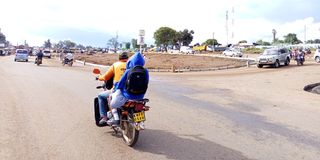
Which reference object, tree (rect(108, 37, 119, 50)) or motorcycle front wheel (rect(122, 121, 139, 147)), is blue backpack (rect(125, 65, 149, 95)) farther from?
tree (rect(108, 37, 119, 50))

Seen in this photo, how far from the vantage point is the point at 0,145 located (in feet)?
22.4

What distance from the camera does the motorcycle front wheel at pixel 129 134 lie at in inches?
269

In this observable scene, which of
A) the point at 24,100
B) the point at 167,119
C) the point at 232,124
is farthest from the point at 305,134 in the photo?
the point at 24,100

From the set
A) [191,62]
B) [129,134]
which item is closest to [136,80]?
[129,134]

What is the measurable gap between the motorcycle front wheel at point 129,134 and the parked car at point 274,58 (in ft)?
104

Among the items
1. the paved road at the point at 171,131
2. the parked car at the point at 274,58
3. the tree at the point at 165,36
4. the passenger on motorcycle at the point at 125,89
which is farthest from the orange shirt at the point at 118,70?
the tree at the point at 165,36

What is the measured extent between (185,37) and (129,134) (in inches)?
4837

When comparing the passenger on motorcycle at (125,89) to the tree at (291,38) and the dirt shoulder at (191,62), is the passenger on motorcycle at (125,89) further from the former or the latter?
the tree at (291,38)

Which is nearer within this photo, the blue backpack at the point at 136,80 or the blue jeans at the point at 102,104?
the blue backpack at the point at 136,80

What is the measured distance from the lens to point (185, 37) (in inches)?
5069

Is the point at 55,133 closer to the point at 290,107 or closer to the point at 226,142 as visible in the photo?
the point at 226,142

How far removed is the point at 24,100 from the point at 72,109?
2.61 meters

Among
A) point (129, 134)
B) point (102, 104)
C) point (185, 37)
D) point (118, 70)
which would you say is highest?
point (185, 37)

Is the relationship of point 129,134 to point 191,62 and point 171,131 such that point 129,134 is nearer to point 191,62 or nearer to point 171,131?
point 171,131
